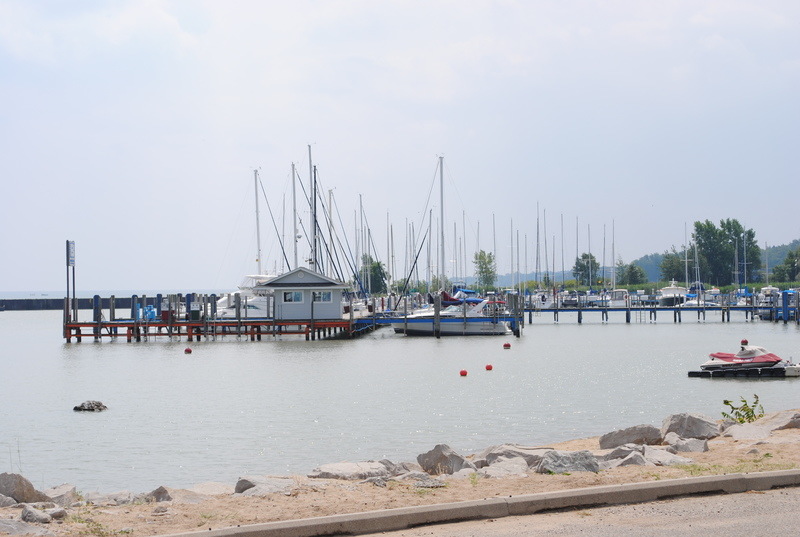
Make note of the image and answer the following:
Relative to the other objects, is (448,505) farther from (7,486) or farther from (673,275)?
(673,275)

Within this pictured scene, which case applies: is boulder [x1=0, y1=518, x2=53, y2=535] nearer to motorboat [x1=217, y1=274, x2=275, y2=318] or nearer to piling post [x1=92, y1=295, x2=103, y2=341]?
motorboat [x1=217, y1=274, x2=275, y2=318]

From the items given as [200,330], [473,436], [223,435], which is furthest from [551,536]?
[200,330]

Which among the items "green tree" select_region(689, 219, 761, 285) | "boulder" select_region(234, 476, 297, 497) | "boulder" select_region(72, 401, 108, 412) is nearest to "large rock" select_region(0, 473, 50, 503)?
"boulder" select_region(234, 476, 297, 497)

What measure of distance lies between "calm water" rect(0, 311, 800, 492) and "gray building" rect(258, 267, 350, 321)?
2.53 metres

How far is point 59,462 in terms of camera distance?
68.8ft

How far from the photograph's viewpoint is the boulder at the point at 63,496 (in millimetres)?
12898

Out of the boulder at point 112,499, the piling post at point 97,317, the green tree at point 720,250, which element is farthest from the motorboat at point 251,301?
the green tree at point 720,250

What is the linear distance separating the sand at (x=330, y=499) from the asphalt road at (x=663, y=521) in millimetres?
993

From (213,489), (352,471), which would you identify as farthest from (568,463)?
(213,489)

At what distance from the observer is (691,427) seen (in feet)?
60.6

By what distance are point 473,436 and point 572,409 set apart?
235 inches

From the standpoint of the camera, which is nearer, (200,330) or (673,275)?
(200,330)

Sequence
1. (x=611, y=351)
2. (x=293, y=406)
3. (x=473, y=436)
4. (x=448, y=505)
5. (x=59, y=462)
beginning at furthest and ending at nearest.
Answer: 1. (x=611, y=351)
2. (x=293, y=406)
3. (x=473, y=436)
4. (x=59, y=462)
5. (x=448, y=505)

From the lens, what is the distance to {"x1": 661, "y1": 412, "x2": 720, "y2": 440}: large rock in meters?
18.4
